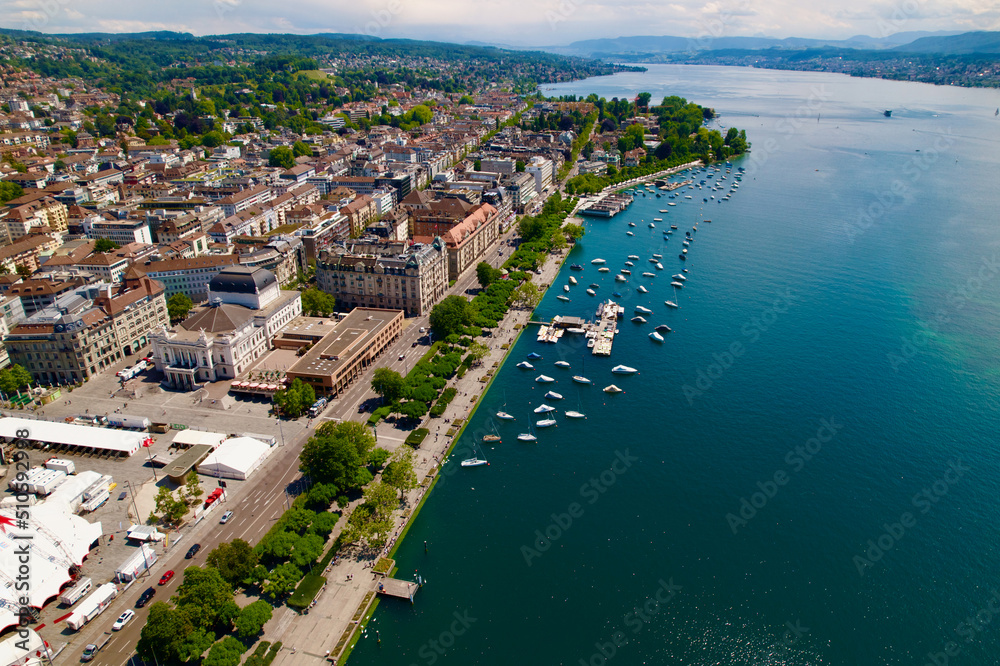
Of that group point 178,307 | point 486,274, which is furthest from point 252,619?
point 486,274

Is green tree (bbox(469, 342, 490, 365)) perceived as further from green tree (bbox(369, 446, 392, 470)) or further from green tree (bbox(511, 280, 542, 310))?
green tree (bbox(369, 446, 392, 470))

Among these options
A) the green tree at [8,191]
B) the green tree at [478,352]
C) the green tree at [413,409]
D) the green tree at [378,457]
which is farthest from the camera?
the green tree at [8,191]

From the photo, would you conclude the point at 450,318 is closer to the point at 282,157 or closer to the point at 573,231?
the point at 573,231

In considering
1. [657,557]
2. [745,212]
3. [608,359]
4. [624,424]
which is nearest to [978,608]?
[657,557]

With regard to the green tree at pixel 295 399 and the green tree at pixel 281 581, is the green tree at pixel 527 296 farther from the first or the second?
the green tree at pixel 281 581

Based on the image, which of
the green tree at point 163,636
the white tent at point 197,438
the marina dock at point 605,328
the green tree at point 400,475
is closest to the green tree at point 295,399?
the white tent at point 197,438

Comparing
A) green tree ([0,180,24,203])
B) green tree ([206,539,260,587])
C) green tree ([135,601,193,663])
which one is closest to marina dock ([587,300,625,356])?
green tree ([206,539,260,587])
